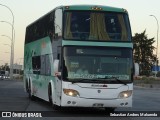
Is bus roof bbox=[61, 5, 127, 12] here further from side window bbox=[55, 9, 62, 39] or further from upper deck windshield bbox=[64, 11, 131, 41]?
side window bbox=[55, 9, 62, 39]

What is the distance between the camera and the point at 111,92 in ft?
52.7

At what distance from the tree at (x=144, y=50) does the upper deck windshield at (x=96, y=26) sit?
338 ft

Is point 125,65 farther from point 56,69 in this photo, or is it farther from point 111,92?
point 56,69

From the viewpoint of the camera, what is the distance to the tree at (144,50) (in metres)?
122

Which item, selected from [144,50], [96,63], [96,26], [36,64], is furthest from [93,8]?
[144,50]

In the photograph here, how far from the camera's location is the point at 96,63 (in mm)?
16188

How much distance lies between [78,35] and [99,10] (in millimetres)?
1323

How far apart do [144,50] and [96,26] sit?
110481 mm

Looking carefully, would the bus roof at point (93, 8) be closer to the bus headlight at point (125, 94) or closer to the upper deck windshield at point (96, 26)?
the upper deck windshield at point (96, 26)

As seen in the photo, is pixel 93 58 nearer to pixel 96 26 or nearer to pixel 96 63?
pixel 96 63

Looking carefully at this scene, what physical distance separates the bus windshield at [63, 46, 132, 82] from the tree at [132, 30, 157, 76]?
340 feet

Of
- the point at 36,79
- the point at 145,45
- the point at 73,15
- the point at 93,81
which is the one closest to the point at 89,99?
the point at 93,81

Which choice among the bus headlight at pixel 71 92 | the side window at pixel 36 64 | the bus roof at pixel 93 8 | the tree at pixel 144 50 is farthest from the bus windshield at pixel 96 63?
the tree at pixel 144 50

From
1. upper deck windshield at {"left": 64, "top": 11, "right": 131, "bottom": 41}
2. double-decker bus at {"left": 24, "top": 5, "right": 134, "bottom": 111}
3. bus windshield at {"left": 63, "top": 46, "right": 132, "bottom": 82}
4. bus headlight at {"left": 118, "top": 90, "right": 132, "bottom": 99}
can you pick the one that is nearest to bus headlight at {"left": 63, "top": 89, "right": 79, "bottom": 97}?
double-decker bus at {"left": 24, "top": 5, "right": 134, "bottom": 111}
